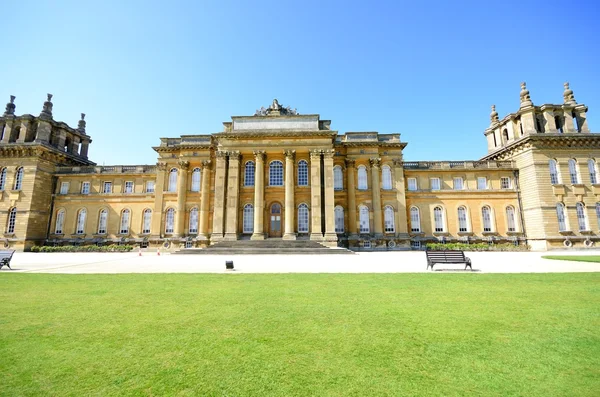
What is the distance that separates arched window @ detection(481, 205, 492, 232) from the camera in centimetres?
3150

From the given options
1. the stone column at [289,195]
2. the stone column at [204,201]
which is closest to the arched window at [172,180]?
the stone column at [204,201]

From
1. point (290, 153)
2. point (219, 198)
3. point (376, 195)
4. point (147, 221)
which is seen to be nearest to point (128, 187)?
point (147, 221)

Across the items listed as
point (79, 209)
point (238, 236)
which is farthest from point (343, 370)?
point (79, 209)

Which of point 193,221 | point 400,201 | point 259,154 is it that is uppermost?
point 259,154

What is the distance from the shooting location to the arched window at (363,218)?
30.7 metres

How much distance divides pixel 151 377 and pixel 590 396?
4.67m

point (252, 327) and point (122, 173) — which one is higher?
point (122, 173)

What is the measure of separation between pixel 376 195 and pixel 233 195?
1524cm

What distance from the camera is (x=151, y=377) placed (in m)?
3.24

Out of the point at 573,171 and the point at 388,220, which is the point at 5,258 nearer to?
the point at 388,220

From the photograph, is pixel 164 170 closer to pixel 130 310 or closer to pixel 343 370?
pixel 130 310

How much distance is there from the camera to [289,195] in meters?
28.4

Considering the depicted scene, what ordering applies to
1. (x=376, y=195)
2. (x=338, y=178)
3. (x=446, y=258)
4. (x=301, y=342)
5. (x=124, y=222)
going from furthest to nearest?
1. (x=124, y=222)
2. (x=338, y=178)
3. (x=376, y=195)
4. (x=446, y=258)
5. (x=301, y=342)

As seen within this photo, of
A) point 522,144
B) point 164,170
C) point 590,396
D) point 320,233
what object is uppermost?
point 522,144
